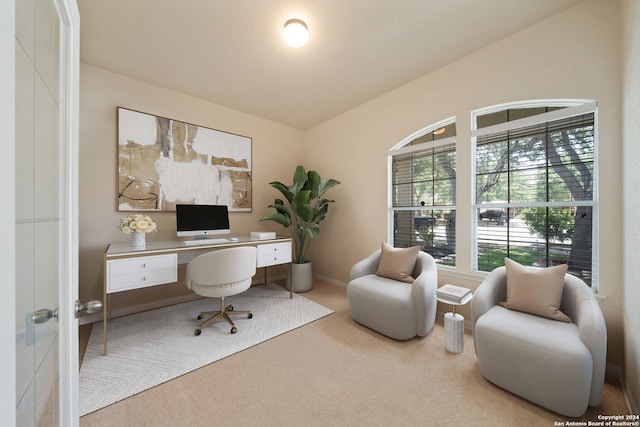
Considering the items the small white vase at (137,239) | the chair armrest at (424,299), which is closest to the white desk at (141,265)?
the small white vase at (137,239)

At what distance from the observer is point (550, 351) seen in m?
1.38

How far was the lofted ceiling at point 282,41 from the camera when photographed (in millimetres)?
1850

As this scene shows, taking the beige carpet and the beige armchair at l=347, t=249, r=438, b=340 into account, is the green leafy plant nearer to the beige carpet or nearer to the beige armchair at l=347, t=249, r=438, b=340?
the beige armchair at l=347, t=249, r=438, b=340

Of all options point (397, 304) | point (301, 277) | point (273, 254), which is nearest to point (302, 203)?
point (273, 254)

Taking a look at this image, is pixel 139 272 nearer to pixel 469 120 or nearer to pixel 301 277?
pixel 301 277

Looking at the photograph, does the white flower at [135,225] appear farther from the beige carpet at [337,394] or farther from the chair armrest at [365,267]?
Result: the chair armrest at [365,267]

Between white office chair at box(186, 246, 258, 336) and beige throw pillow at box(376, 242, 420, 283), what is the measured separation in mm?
1431

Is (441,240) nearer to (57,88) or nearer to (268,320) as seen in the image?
(268,320)

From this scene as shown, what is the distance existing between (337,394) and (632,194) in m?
2.21

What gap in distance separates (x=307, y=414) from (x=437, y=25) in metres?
3.07

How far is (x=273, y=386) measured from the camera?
1.61 meters

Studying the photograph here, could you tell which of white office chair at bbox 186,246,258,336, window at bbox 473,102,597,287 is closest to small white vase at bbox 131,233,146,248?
white office chair at bbox 186,246,258,336

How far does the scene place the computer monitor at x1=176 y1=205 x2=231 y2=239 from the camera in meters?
2.73

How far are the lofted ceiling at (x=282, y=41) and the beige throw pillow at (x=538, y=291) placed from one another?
6.80 ft
